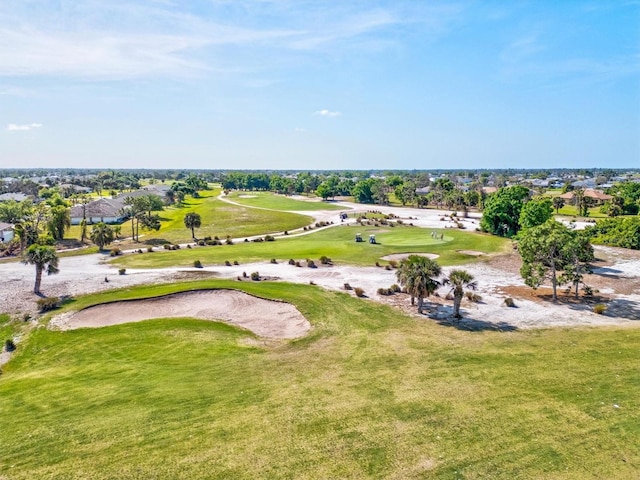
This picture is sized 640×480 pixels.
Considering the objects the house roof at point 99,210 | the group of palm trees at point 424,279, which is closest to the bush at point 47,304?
the group of palm trees at point 424,279

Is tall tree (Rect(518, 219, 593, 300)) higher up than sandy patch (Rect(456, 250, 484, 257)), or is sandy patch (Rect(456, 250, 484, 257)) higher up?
tall tree (Rect(518, 219, 593, 300))

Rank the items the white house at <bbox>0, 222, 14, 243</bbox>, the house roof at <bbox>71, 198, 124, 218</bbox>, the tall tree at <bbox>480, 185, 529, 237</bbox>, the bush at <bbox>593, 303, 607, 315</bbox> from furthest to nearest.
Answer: the house roof at <bbox>71, 198, 124, 218</bbox> < the tall tree at <bbox>480, 185, 529, 237</bbox> < the white house at <bbox>0, 222, 14, 243</bbox> < the bush at <bbox>593, 303, 607, 315</bbox>

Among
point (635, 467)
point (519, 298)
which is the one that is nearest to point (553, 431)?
point (635, 467)

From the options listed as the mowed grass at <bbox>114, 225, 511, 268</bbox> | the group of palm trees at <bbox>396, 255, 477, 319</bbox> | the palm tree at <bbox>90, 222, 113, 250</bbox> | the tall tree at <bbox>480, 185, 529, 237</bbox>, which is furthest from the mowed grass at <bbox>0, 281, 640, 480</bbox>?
the tall tree at <bbox>480, 185, 529, 237</bbox>

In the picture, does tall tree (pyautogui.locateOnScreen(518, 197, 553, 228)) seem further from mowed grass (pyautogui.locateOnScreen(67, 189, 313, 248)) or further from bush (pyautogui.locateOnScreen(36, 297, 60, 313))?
bush (pyautogui.locateOnScreen(36, 297, 60, 313))

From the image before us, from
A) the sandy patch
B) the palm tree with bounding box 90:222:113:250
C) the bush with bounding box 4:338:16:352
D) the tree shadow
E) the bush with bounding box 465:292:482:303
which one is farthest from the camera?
the palm tree with bounding box 90:222:113:250

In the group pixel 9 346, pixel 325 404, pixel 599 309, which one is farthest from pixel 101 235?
pixel 599 309

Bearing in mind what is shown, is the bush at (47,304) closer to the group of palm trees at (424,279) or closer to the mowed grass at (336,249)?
the mowed grass at (336,249)
